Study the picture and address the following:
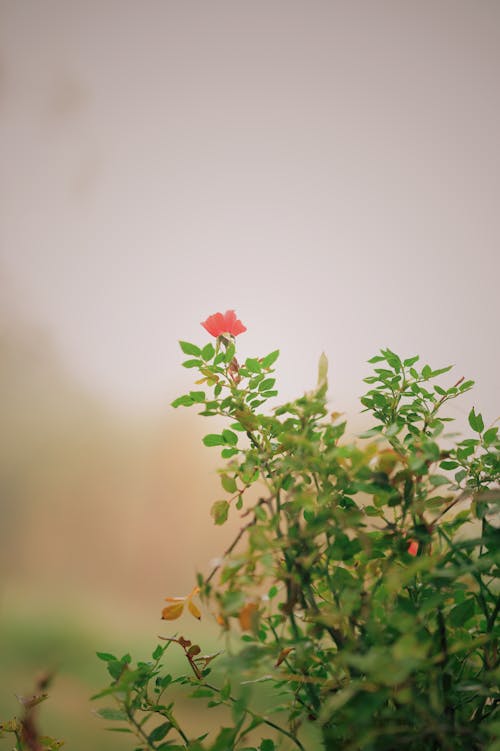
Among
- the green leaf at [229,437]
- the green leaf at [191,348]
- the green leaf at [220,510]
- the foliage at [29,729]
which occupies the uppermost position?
the green leaf at [191,348]

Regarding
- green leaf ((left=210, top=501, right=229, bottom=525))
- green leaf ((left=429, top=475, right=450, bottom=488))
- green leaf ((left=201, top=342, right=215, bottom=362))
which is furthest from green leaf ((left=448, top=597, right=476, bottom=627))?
green leaf ((left=201, top=342, right=215, bottom=362))

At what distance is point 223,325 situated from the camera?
2.13 feet

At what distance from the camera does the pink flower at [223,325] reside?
0.64 metres

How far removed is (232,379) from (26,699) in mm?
444

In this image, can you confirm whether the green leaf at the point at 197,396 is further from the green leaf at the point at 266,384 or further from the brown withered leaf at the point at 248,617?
the brown withered leaf at the point at 248,617

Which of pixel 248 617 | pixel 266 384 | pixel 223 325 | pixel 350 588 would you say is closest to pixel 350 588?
pixel 350 588

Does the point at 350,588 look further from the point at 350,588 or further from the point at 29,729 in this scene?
the point at 29,729

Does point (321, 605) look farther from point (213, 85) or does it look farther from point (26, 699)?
point (213, 85)

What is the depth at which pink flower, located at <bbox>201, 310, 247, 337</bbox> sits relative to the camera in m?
0.64

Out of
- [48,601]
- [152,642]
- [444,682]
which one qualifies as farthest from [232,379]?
[48,601]

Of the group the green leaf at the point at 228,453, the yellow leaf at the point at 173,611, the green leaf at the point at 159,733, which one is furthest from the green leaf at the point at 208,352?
the green leaf at the point at 159,733

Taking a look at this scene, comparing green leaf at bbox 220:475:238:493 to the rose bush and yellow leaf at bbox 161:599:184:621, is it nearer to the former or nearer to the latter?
the rose bush

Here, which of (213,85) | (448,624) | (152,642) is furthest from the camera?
(213,85)

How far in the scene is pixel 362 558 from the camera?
18.9 inches
